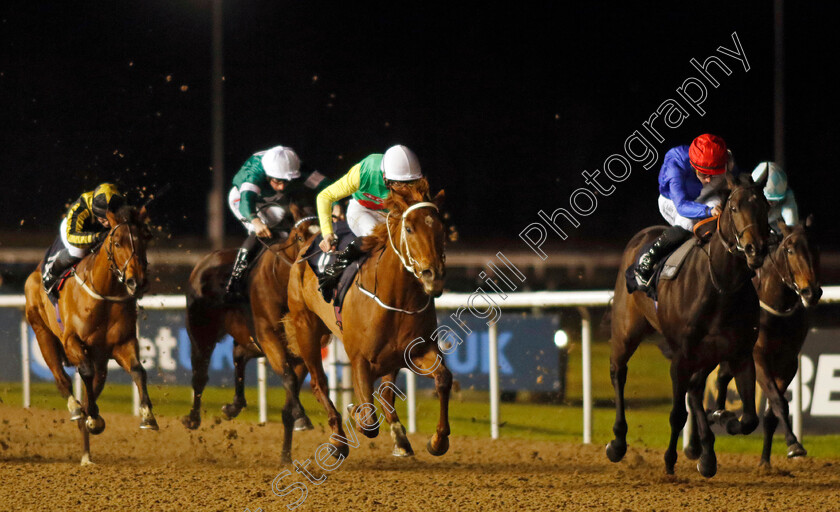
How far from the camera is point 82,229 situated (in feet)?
20.6

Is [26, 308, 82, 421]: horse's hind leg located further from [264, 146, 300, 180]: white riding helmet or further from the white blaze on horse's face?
the white blaze on horse's face

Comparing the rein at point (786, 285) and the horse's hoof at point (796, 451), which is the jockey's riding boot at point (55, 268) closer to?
the rein at point (786, 285)

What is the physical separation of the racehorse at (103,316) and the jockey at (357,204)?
111 centimetres

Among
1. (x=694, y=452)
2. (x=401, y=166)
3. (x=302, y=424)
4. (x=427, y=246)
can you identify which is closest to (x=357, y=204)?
(x=401, y=166)

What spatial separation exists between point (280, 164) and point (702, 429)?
2.88m

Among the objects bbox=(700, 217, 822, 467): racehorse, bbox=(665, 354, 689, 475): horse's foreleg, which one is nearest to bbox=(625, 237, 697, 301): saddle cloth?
bbox=(665, 354, 689, 475): horse's foreleg

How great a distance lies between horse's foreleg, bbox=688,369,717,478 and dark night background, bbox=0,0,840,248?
13017mm

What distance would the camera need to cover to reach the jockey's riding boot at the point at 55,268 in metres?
6.34

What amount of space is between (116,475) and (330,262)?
1785 mm

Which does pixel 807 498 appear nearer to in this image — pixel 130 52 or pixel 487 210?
pixel 487 210

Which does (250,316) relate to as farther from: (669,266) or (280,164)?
(669,266)

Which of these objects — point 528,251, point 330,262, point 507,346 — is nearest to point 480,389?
point 507,346

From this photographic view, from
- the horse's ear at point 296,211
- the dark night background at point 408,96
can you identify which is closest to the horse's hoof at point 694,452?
the horse's ear at point 296,211

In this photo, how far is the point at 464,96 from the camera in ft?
70.2
